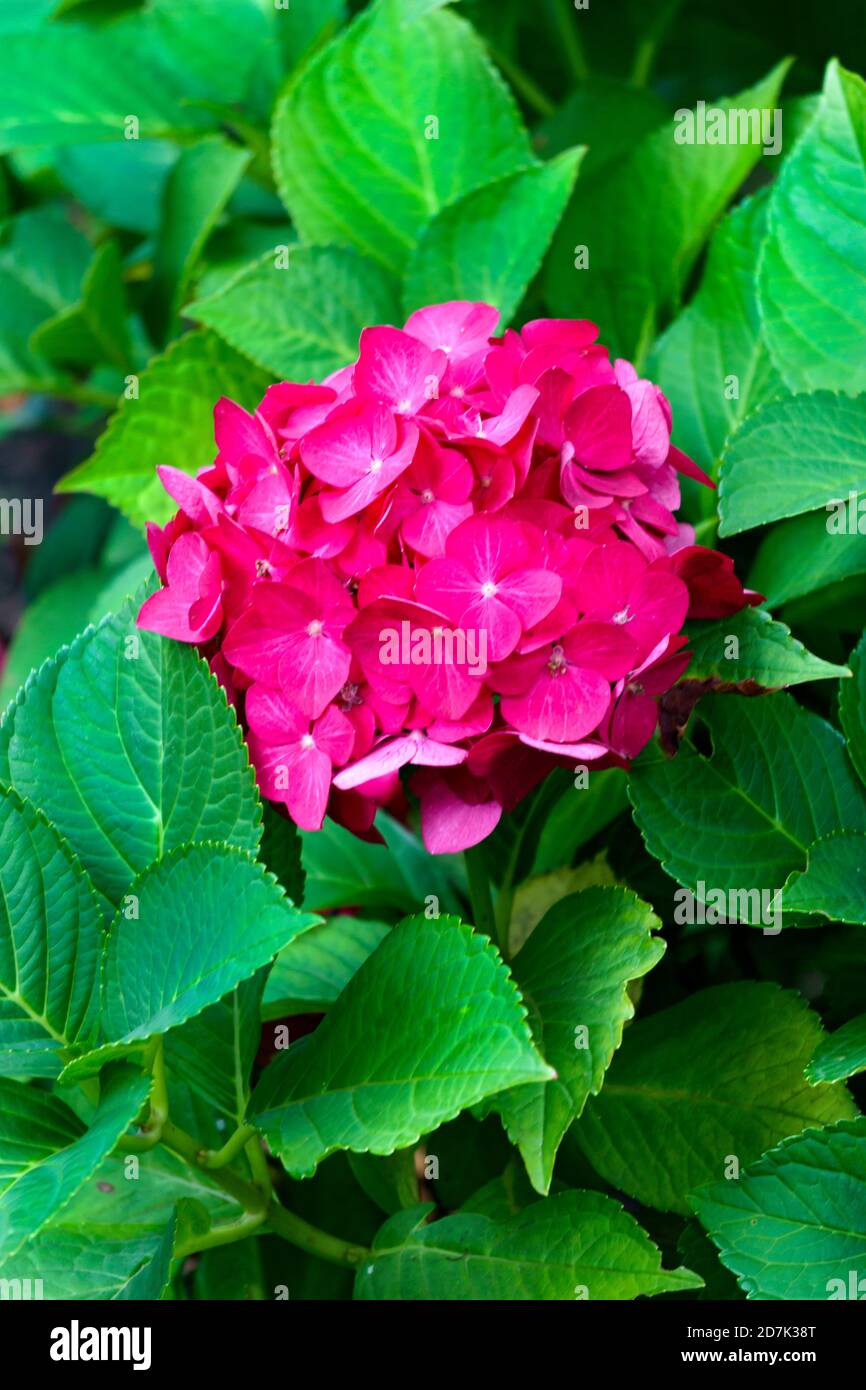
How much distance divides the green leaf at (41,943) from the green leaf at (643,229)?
700mm

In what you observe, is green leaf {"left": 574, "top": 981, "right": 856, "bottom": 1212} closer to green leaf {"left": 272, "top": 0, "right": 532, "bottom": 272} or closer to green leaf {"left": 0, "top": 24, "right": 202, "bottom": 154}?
green leaf {"left": 272, "top": 0, "right": 532, "bottom": 272}

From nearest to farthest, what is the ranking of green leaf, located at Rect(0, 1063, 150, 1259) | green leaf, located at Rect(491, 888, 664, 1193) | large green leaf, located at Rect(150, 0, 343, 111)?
1. green leaf, located at Rect(0, 1063, 150, 1259)
2. green leaf, located at Rect(491, 888, 664, 1193)
3. large green leaf, located at Rect(150, 0, 343, 111)

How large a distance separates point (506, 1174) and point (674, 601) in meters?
0.44

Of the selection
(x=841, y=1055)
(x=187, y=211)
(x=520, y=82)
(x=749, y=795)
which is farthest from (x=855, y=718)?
(x=520, y=82)

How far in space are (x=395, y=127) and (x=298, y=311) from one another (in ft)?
0.74

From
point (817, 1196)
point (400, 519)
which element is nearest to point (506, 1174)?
point (817, 1196)

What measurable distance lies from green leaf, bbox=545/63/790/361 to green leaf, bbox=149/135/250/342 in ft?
1.15

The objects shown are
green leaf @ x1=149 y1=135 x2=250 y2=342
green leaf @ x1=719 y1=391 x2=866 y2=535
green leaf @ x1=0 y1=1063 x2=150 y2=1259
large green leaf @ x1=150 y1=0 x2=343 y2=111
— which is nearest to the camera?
green leaf @ x1=0 y1=1063 x2=150 y2=1259

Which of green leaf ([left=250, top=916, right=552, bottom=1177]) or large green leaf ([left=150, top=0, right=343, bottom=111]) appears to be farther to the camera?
large green leaf ([left=150, top=0, right=343, bottom=111])

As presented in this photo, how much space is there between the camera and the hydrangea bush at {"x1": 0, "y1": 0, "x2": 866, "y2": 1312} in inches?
29.3

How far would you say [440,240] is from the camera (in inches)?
45.0

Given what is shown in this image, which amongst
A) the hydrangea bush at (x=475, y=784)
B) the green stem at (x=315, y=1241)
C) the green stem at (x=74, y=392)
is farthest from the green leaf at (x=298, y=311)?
the green stem at (x=315, y=1241)

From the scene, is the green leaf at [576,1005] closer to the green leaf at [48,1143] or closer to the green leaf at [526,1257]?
the green leaf at [526,1257]

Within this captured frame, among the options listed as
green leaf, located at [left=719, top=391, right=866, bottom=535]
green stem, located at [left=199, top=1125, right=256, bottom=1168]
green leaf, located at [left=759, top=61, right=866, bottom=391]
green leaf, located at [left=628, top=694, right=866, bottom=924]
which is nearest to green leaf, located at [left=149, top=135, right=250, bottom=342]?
green leaf, located at [left=759, top=61, right=866, bottom=391]
